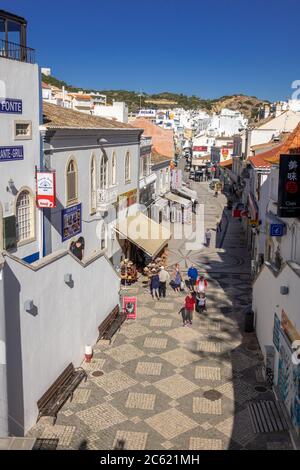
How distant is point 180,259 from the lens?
102 feet

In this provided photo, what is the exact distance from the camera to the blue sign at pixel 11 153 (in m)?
14.3

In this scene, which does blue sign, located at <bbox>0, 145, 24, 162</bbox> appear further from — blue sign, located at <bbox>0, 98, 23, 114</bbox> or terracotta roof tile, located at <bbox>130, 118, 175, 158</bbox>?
terracotta roof tile, located at <bbox>130, 118, 175, 158</bbox>

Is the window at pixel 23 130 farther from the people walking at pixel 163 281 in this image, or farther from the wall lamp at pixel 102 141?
the people walking at pixel 163 281

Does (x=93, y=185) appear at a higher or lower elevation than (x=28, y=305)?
higher

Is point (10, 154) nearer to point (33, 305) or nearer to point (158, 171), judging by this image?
point (33, 305)

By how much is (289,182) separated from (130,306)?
9197mm

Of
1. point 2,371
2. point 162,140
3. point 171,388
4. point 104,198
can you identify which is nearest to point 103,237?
point 104,198

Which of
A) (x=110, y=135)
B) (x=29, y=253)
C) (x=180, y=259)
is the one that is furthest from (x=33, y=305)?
(x=180, y=259)

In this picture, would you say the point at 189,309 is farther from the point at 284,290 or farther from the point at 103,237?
the point at 284,290

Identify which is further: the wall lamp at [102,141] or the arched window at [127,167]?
the arched window at [127,167]

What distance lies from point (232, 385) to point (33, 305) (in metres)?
6.60

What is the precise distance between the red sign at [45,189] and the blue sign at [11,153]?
39.2 inches

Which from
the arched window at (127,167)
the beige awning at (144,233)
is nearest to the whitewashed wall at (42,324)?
the beige awning at (144,233)

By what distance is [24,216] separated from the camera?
52.1ft
